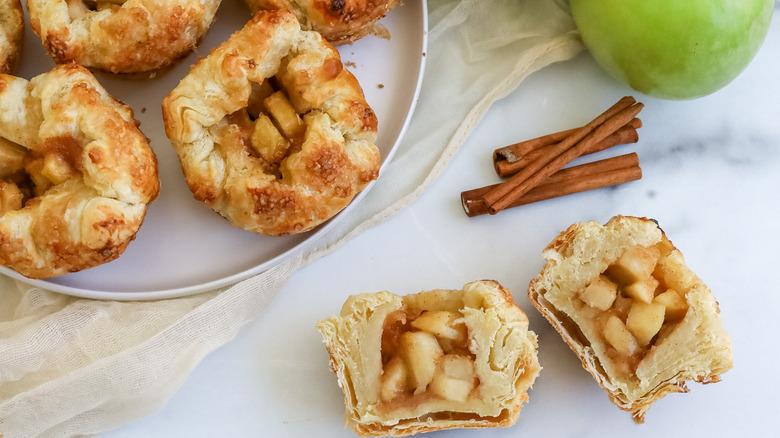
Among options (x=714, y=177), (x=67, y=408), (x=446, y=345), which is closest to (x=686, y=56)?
(x=714, y=177)

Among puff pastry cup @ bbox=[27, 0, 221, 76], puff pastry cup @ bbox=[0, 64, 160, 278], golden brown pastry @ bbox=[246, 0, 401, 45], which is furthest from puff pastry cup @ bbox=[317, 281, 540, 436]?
puff pastry cup @ bbox=[27, 0, 221, 76]

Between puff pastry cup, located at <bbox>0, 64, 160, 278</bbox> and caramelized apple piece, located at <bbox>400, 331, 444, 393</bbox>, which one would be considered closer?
puff pastry cup, located at <bbox>0, 64, 160, 278</bbox>

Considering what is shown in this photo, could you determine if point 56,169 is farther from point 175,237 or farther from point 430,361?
point 430,361

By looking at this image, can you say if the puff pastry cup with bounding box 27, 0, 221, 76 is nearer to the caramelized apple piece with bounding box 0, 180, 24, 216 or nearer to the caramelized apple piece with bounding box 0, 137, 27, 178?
the caramelized apple piece with bounding box 0, 137, 27, 178

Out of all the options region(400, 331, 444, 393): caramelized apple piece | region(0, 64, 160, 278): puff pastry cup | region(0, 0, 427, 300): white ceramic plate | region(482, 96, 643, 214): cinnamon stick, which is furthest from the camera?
region(482, 96, 643, 214): cinnamon stick

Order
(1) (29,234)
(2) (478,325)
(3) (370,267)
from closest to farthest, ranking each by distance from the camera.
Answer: (1) (29,234) < (2) (478,325) < (3) (370,267)

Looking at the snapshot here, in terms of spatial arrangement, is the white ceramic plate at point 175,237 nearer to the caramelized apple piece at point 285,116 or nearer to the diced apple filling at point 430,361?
the caramelized apple piece at point 285,116

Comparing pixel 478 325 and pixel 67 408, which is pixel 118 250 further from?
pixel 478 325
